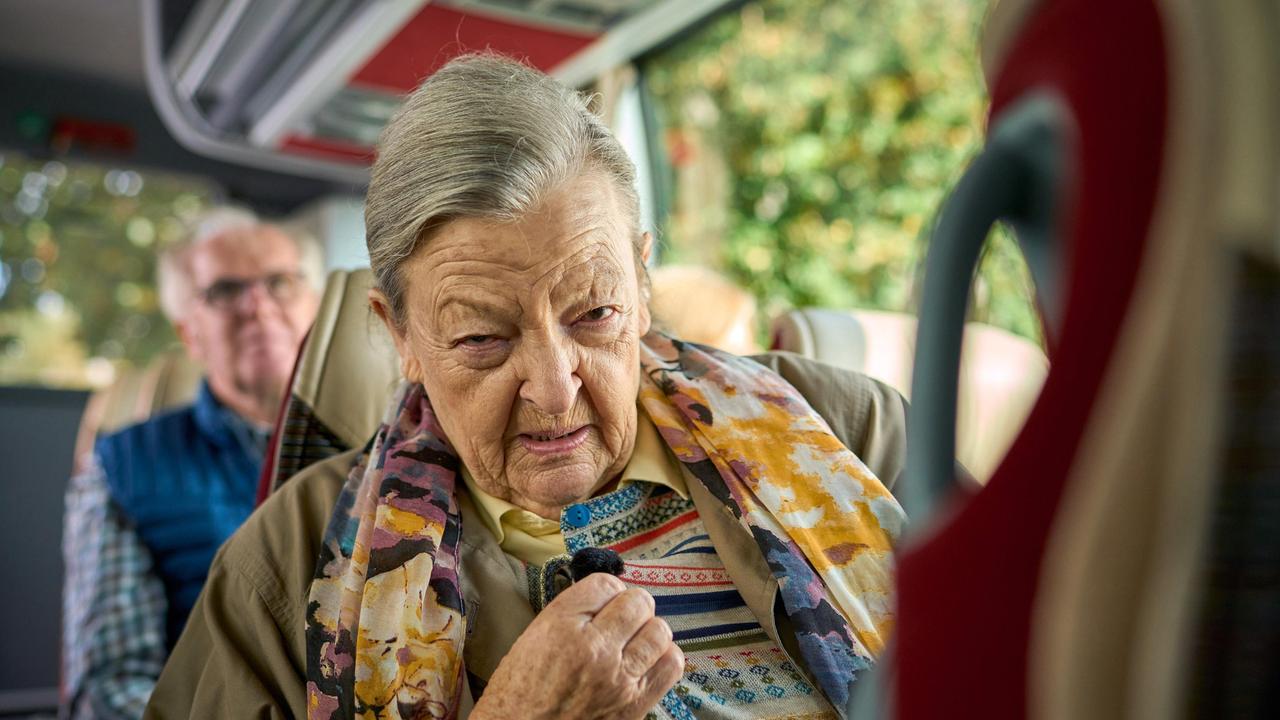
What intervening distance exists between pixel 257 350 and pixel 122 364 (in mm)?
1553

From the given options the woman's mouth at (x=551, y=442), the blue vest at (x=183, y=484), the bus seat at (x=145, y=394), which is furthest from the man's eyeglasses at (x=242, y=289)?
the woman's mouth at (x=551, y=442)

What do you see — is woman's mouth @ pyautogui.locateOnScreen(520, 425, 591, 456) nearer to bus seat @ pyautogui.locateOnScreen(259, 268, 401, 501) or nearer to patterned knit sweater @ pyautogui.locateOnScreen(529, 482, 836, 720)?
patterned knit sweater @ pyautogui.locateOnScreen(529, 482, 836, 720)

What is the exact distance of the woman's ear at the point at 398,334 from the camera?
4.48ft

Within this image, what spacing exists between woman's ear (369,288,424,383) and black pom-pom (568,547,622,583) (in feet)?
1.19

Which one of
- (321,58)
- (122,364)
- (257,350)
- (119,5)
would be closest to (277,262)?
(257,350)

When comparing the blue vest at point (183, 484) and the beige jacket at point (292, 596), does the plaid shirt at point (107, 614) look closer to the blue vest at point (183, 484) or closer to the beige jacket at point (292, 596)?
the blue vest at point (183, 484)

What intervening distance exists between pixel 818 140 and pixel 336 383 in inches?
131

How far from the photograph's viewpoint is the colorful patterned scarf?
3.60 feet

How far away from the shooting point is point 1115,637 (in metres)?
0.33

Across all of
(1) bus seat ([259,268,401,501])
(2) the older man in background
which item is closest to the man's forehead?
(2) the older man in background

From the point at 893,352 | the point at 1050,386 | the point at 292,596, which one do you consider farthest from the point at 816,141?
the point at 1050,386

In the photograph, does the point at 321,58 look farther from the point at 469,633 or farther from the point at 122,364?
the point at 469,633

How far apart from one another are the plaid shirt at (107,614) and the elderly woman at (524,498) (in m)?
0.70

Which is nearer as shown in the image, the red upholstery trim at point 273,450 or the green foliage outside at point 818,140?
the red upholstery trim at point 273,450
